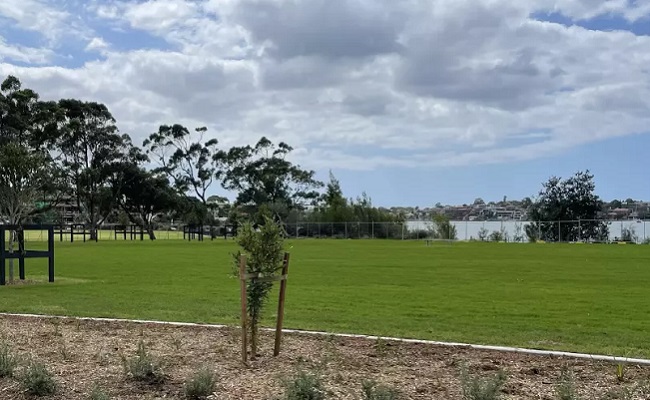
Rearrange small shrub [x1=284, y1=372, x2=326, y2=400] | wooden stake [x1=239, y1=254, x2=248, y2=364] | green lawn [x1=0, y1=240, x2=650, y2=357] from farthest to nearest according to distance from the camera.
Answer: green lawn [x1=0, y1=240, x2=650, y2=357]
wooden stake [x1=239, y1=254, x2=248, y2=364]
small shrub [x1=284, y1=372, x2=326, y2=400]

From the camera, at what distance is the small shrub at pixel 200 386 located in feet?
17.9

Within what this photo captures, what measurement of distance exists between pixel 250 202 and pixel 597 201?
138ft

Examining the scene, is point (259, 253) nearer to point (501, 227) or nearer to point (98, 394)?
point (98, 394)

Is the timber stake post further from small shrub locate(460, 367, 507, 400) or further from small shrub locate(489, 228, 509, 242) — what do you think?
small shrub locate(489, 228, 509, 242)

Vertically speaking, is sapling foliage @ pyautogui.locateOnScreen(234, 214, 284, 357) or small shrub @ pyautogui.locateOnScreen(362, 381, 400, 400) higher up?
sapling foliage @ pyautogui.locateOnScreen(234, 214, 284, 357)

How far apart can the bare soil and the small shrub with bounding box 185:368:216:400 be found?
3.9 inches

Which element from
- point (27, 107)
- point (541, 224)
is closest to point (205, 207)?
point (27, 107)

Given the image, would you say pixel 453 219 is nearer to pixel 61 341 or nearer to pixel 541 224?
pixel 541 224

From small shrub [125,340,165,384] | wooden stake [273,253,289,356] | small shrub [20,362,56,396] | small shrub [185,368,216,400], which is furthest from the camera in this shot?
wooden stake [273,253,289,356]

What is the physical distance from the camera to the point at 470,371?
6273 mm

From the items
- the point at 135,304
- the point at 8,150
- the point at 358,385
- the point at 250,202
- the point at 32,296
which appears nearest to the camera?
the point at 358,385

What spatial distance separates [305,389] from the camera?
5062 mm

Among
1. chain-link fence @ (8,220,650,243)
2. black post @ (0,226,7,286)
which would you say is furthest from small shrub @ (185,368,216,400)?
chain-link fence @ (8,220,650,243)

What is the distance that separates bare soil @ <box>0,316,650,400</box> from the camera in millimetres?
5648
